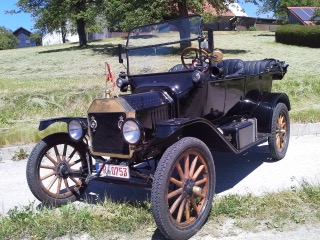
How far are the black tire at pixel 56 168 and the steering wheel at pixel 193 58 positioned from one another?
172 centimetres

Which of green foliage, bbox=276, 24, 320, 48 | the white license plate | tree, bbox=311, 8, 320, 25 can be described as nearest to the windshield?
the white license plate

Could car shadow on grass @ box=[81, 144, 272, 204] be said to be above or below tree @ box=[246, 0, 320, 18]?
below

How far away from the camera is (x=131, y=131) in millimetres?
3957

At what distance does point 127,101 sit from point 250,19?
66558 millimetres

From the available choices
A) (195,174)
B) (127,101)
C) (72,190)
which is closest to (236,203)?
(195,174)

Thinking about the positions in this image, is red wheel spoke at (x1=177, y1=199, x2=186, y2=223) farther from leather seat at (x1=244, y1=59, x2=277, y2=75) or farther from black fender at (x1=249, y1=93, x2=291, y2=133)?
leather seat at (x1=244, y1=59, x2=277, y2=75)

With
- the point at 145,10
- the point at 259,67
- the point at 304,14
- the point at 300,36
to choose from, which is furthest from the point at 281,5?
the point at 259,67

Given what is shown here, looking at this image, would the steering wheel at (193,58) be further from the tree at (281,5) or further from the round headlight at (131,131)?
the tree at (281,5)

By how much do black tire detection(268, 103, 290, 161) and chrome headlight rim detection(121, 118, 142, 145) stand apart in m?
2.70

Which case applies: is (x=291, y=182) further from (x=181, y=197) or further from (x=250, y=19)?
(x=250, y=19)

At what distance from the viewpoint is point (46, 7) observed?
1093 inches

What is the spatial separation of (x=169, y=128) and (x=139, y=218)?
0.90 m

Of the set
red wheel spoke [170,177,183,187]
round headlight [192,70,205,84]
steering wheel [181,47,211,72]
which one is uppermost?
steering wheel [181,47,211,72]

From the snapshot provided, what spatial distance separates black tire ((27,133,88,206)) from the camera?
178 inches
